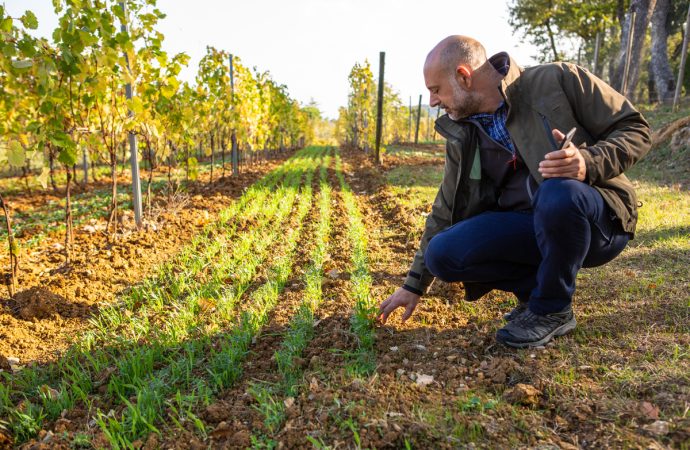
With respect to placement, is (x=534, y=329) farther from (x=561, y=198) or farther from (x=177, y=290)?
(x=177, y=290)

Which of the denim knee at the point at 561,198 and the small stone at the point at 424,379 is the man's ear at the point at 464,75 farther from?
the small stone at the point at 424,379

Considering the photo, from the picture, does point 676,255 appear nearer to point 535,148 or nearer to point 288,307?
point 535,148

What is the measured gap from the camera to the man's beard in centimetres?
242

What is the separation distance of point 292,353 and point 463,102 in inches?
65.8

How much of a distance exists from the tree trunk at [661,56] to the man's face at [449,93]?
683 inches

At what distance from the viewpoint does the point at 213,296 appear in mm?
3473

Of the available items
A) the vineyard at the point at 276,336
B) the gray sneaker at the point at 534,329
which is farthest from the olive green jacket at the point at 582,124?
the vineyard at the point at 276,336

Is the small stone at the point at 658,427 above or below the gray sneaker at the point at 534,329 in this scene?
below

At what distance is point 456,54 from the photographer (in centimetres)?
234

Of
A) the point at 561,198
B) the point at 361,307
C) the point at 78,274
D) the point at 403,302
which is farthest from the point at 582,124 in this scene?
the point at 78,274

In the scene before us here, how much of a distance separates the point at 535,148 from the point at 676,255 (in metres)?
2.37

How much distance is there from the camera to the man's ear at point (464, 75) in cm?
233

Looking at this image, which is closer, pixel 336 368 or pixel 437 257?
pixel 336 368

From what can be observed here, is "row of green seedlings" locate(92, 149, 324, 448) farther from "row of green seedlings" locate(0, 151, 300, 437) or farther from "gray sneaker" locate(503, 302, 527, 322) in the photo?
"gray sneaker" locate(503, 302, 527, 322)
